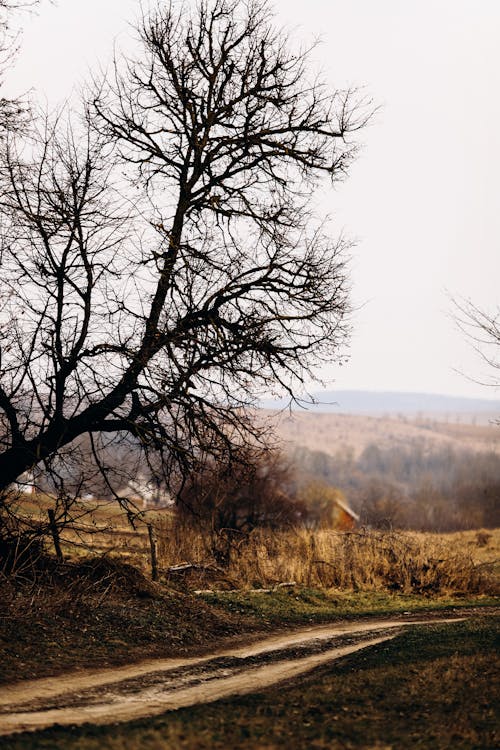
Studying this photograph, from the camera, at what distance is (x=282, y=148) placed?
16.0 m

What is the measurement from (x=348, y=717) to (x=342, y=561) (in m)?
13.4

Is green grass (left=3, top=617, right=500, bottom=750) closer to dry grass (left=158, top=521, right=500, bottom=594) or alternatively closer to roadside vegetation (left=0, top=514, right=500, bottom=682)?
roadside vegetation (left=0, top=514, right=500, bottom=682)

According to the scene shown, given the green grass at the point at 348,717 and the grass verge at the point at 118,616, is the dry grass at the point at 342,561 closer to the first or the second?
the grass verge at the point at 118,616

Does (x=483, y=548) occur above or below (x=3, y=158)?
below

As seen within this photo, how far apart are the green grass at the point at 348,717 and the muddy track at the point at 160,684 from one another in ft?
2.39

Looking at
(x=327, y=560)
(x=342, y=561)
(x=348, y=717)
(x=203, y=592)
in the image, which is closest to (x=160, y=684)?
(x=348, y=717)

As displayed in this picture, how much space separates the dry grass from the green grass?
909 cm

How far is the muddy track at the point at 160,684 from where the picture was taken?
28.5 feet

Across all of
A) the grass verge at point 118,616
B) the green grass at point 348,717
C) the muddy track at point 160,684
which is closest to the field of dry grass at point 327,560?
the grass verge at point 118,616

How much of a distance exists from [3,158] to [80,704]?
933cm

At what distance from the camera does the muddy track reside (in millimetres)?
8688

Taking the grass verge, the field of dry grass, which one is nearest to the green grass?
the grass verge

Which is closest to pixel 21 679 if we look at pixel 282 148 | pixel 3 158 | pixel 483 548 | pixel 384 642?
pixel 384 642

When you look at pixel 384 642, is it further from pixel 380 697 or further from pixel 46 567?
pixel 46 567
